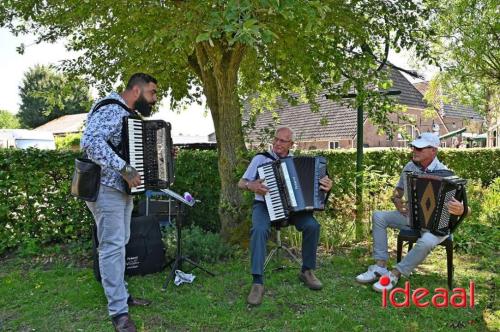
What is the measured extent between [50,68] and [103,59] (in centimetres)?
114

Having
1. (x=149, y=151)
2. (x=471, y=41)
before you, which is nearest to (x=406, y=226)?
(x=149, y=151)

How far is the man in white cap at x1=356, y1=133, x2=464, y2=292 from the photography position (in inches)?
157

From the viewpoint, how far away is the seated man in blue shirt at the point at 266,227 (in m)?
4.01

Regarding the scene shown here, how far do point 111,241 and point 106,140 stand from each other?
0.74m

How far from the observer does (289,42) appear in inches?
205

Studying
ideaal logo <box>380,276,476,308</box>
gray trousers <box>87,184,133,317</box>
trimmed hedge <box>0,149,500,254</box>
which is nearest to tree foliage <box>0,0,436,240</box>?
trimmed hedge <box>0,149,500,254</box>

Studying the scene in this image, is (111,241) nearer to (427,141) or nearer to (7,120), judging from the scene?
(427,141)

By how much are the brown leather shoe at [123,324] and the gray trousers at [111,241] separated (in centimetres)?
5

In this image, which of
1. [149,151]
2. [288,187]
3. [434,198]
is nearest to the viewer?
[149,151]

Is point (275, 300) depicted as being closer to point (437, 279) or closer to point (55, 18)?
point (437, 279)

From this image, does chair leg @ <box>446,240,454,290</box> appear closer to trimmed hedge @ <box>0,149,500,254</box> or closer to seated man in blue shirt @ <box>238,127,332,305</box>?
seated man in blue shirt @ <box>238,127,332,305</box>

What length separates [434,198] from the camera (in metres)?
3.93

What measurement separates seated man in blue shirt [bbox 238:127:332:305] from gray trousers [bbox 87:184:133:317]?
3.65 ft

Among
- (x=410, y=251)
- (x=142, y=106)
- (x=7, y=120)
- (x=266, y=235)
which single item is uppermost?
(x=7, y=120)
